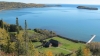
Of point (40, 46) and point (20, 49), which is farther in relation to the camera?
point (40, 46)

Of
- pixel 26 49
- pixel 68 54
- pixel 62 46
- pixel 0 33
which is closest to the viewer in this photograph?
pixel 26 49

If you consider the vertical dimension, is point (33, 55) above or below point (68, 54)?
above

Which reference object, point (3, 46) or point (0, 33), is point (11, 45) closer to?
point (3, 46)

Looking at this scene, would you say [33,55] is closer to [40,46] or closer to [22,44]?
[22,44]

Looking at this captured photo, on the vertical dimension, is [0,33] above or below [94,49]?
above

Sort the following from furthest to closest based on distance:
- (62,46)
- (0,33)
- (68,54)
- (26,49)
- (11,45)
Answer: (62,46), (0,33), (68,54), (11,45), (26,49)

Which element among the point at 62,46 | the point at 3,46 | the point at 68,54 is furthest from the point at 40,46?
the point at 3,46

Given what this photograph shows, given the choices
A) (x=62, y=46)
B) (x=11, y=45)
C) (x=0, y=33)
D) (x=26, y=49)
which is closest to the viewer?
(x=26, y=49)

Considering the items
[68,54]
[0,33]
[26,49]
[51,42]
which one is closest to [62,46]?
[51,42]

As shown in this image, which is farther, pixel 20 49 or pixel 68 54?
pixel 68 54
